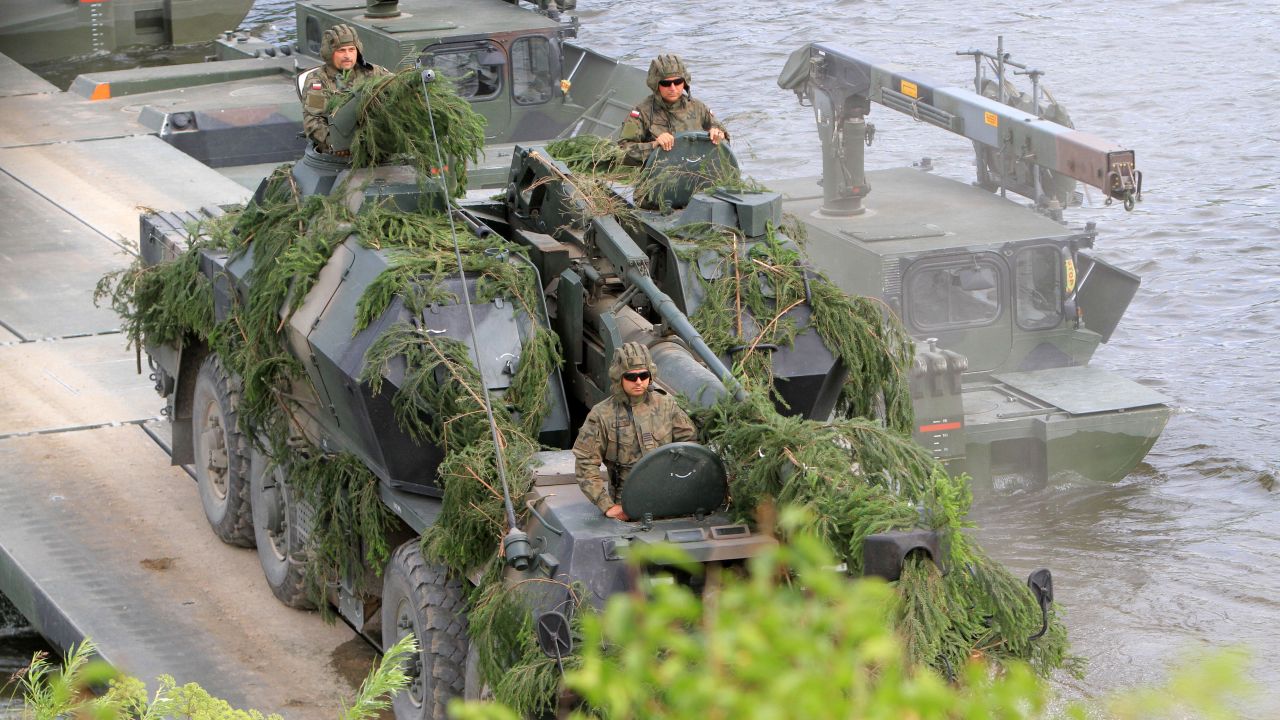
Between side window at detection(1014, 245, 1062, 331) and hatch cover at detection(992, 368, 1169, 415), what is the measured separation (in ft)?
1.34

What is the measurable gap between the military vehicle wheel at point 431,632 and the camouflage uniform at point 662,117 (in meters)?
3.03

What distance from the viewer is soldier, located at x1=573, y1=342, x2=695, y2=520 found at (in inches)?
315

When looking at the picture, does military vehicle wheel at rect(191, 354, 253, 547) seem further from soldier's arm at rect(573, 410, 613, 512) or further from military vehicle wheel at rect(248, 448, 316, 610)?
soldier's arm at rect(573, 410, 613, 512)

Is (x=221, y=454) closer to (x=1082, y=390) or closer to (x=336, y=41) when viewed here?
(x=336, y=41)

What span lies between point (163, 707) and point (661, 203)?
4991 millimetres

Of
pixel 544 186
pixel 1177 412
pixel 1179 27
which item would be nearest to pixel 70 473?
pixel 544 186

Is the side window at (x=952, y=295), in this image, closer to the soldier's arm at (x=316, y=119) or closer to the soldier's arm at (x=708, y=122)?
the soldier's arm at (x=708, y=122)

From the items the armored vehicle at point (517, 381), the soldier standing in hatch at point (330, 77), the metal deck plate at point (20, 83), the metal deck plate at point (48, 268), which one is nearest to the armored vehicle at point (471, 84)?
the metal deck plate at point (20, 83)

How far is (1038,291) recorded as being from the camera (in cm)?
1457

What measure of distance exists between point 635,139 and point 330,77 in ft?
5.94

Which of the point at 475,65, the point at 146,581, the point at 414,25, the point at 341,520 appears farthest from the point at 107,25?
the point at 341,520

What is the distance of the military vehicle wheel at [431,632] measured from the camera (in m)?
8.52

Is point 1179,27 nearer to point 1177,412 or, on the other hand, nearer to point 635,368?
point 1177,412

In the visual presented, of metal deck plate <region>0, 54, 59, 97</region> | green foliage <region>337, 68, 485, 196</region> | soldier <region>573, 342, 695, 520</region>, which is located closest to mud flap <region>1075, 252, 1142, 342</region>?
green foliage <region>337, 68, 485, 196</region>
